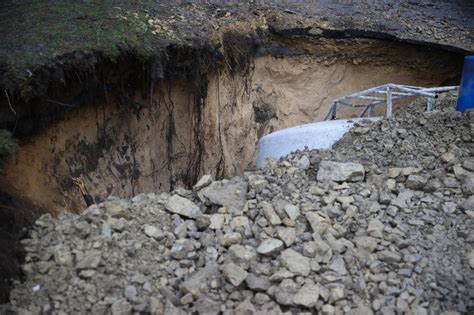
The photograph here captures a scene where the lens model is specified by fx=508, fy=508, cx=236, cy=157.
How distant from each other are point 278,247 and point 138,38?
11.7ft

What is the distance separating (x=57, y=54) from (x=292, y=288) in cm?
341

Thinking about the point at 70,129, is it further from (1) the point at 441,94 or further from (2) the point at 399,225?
(1) the point at 441,94

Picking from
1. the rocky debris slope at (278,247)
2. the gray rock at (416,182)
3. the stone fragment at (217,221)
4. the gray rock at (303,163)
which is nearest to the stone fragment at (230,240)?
the rocky debris slope at (278,247)

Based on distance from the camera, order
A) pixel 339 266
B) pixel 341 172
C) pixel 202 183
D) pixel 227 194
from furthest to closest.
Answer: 1. pixel 341 172
2. pixel 202 183
3. pixel 227 194
4. pixel 339 266

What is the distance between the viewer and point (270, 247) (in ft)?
12.7

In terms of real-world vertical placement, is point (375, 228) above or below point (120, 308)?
above

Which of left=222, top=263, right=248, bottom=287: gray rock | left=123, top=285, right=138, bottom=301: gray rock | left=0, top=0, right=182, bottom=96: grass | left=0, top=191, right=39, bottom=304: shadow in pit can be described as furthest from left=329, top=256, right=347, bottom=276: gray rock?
left=0, top=0, right=182, bottom=96: grass

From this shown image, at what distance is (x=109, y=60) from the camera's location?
5781 mm

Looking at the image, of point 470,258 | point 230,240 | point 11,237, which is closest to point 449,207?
point 470,258

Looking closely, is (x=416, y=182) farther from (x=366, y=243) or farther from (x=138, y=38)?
(x=138, y=38)

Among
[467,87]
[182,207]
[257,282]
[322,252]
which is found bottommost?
[257,282]

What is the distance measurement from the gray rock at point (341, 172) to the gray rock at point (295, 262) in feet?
3.68

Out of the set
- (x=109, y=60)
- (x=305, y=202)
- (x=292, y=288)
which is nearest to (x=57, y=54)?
(x=109, y=60)

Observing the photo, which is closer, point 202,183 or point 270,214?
point 270,214
